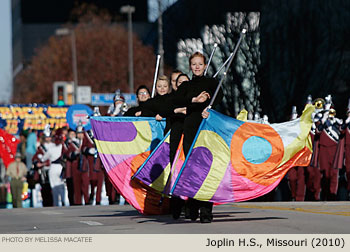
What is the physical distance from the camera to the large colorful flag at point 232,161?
38.9 feet

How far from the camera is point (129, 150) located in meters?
14.4

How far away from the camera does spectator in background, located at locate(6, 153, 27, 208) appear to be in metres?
24.0

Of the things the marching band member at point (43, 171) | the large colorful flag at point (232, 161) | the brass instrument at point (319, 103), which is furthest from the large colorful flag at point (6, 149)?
the large colorful flag at point (232, 161)

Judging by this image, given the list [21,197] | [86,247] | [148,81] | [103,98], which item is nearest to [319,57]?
[103,98]

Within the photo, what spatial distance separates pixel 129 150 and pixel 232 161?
261 centimetres

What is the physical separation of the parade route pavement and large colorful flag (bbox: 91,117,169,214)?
0.26 metres

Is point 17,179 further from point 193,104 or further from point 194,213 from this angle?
point 193,104

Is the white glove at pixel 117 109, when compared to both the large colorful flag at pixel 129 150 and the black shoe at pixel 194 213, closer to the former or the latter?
the large colorful flag at pixel 129 150

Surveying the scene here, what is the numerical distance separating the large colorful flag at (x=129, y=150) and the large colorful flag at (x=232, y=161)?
73.2 inches

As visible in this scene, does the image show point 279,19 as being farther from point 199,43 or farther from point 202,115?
point 202,115

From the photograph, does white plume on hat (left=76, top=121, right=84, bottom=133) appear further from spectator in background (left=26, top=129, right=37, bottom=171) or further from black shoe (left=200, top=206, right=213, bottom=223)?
black shoe (left=200, top=206, right=213, bottom=223)

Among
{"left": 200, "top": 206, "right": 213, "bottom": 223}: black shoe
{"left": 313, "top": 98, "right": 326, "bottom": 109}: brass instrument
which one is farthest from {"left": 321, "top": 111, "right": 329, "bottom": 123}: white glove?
{"left": 200, "top": 206, "right": 213, "bottom": 223}: black shoe

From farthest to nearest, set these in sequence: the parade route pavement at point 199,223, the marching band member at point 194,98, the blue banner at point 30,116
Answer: the blue banner at point 30,116 < the marching band member at point 194,98 < the parade route pavement at point 199,223

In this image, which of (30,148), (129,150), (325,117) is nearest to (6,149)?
(30,148)
